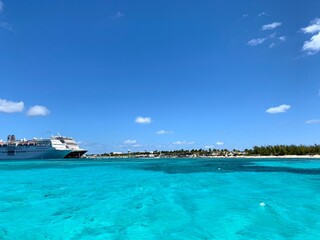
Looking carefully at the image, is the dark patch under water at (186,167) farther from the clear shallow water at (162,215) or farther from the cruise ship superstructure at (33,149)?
the cruise ship superstructure at (33,149)

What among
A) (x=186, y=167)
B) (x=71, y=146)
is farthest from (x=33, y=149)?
(x=186, y=167)

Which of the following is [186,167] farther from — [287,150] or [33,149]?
[287,150]

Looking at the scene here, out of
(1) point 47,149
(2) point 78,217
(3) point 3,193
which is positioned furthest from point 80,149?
(2) point 78,217

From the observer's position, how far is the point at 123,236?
42.1ft

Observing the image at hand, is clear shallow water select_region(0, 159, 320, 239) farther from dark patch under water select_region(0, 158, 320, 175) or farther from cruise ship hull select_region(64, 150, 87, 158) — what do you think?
cruise ship hull select_region(64, 150, 87, 158)

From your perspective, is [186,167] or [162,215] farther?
[186,167]

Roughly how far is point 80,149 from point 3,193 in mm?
154443

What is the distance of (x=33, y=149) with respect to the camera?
152 meters

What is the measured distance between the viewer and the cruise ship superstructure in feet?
495

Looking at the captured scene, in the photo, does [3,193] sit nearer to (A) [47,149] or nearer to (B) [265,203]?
(B) [265,203]

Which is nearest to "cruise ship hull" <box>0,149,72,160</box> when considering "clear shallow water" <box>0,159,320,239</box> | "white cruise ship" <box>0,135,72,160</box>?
"white cruise ship" <box>0,135,72,160</box>

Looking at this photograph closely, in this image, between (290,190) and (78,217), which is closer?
(78,217)

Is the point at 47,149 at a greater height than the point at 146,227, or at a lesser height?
greater

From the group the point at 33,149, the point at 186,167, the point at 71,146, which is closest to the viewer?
the point at 186,167
